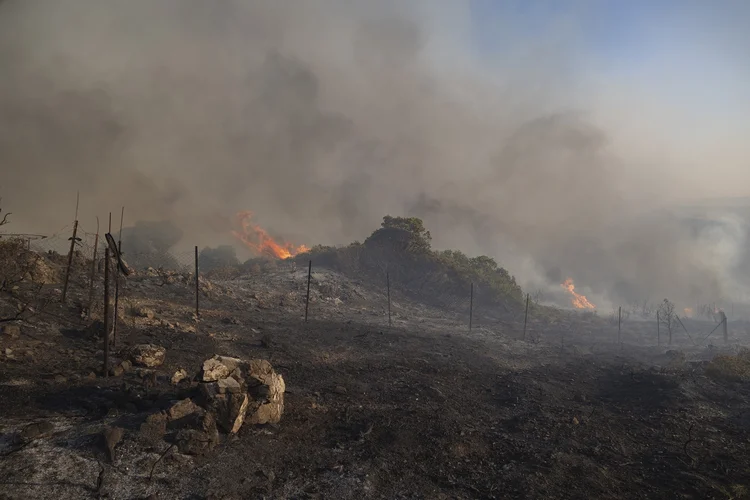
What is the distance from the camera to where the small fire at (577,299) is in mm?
77825

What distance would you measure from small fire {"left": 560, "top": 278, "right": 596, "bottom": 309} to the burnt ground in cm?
5740

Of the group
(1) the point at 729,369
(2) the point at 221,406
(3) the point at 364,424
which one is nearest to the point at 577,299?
(1) the point at 729,369

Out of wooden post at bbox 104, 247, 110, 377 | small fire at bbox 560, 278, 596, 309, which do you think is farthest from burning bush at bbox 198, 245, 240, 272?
small fire at bbox 560, 278, 596, 309

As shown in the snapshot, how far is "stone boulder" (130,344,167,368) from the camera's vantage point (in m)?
14.0

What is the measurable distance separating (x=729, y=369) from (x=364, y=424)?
818 inches

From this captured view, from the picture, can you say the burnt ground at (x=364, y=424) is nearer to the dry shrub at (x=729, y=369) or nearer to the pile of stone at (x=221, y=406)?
the pile of stone at (x=221, y=406)

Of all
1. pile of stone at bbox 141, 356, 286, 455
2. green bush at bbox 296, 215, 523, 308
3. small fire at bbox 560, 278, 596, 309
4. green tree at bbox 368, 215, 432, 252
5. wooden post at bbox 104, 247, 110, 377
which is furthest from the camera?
small fire at bbox 560, 278, 596, 309

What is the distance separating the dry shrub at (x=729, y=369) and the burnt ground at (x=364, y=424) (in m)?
1.00

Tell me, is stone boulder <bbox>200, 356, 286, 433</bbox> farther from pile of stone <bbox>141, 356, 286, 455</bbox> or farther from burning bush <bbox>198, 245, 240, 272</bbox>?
burning bush <bbox>198, 245, 240, 272</bbox>

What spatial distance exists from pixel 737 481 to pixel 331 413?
407 inches

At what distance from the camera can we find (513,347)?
102 ft

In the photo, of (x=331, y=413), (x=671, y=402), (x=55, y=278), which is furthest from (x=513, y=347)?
(x=55, y=278)

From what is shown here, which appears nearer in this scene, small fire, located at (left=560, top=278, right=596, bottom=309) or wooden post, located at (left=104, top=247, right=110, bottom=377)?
wooden post, located at (left=104, top=247, right=110, bottom=377)

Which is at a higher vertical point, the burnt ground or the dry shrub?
the dry shrub
